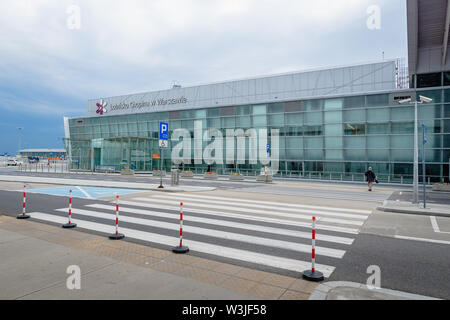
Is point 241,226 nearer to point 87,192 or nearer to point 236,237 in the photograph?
point 236,237

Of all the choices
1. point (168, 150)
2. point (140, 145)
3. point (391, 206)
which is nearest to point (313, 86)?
point (168, 150)

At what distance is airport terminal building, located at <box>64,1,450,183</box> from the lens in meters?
28.0

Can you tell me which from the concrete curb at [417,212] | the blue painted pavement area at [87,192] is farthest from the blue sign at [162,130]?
the concrete curb at [417,212]

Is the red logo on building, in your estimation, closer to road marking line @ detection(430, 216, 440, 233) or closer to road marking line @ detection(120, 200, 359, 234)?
road marking line @ detection(120, 200, 359, 234)

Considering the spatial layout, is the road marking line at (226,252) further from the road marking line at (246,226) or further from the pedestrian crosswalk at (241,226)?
the road marking line at (246,226)

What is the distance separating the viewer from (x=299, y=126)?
3447 centimetres

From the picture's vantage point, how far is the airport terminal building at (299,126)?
2795 centimetres

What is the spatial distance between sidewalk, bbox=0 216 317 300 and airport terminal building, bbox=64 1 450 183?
23288 millimetres

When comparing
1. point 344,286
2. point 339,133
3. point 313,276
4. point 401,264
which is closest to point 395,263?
point 401,264

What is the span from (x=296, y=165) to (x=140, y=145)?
81.1ft

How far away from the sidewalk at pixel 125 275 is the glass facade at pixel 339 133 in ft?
93.2

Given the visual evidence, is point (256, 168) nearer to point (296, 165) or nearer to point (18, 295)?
point (296, 165)

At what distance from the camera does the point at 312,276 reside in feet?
17.3
